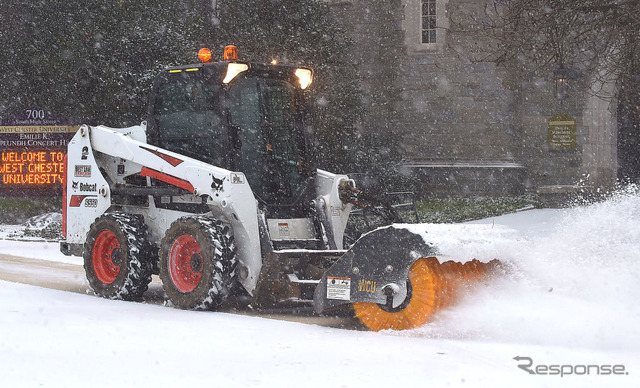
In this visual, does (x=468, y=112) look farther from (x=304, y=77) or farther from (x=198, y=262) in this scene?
(x=198, y=262)

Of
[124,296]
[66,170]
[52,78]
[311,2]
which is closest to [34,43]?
[52,78]

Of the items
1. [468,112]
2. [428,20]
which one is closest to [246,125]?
[468,112]

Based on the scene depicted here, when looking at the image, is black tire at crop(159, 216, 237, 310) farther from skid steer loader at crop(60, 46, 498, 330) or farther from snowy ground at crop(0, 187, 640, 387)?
snowy ground at crop(0, 187, 640, 387)

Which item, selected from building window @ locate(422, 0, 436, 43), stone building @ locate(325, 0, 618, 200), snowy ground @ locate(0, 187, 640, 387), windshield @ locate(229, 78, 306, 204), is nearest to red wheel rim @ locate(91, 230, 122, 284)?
snowy ground @ locate(0, 187, 640, 387)

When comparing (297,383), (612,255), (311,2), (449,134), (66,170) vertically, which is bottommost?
→ (297,383)

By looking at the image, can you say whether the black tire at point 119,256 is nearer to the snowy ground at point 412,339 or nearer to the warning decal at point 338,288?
the snowy ground at point 412,339

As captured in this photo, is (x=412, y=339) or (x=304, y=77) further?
(x=304, y=77)

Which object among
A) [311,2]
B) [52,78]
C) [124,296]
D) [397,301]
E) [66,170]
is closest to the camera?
[397,301]

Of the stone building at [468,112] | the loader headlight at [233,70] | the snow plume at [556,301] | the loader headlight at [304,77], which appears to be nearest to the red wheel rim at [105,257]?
the loader headlight at [233,70]

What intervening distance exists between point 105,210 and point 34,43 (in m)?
10.9

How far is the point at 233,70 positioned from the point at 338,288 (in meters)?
2.68

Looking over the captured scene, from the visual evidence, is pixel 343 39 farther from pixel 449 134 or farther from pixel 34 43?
pixel 34 43

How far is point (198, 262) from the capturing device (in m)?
8.72

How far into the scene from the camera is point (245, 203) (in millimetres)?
8609
